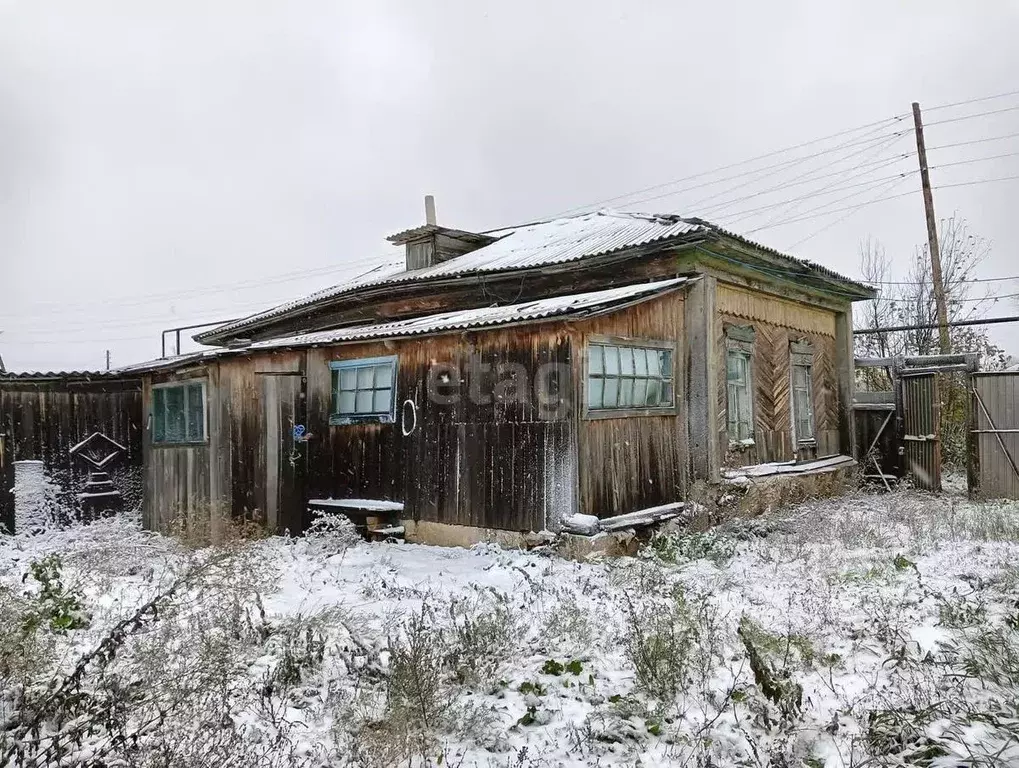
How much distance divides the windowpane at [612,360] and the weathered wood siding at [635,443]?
19 centimetres

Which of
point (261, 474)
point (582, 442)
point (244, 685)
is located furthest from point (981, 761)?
point (261, 474)

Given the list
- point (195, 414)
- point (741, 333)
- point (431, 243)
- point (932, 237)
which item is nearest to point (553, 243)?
point (431, 243)

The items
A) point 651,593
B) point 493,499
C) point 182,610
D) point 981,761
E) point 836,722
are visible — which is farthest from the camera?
point 493,499

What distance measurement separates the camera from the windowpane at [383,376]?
364 inches

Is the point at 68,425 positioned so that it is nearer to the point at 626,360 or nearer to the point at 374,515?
the point at 374,515

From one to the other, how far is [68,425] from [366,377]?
18.4 ft

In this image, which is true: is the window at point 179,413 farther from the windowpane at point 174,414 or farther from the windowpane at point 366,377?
the windowpane at point 366,377

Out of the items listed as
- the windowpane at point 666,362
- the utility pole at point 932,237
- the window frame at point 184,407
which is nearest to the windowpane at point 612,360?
the windowpane at point 666,362

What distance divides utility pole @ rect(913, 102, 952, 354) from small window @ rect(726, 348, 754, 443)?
8.57m

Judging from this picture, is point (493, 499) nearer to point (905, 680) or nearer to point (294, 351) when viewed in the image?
Answer: point (294, 351)

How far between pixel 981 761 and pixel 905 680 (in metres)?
0.86

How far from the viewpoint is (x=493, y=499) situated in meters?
8.23

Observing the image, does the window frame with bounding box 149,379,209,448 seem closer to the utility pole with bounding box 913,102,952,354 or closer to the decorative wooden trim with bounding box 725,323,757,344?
the decorative wooden trim with bounding box 725,323,757,344

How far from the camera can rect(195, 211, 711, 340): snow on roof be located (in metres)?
10.0
